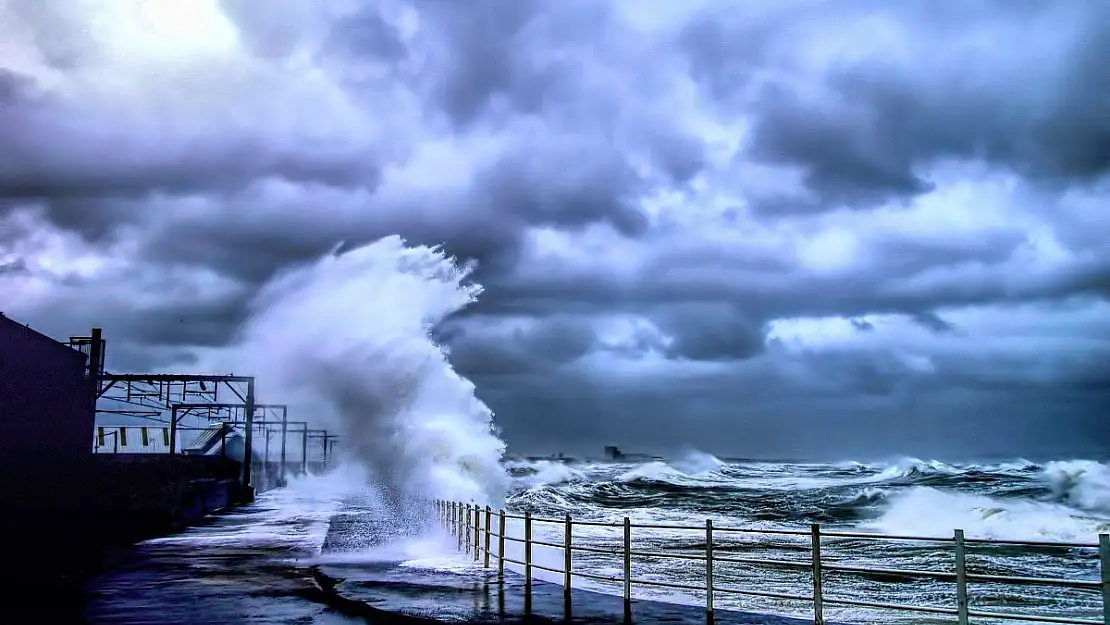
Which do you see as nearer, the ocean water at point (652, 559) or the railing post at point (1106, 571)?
the railing post at point (1106, 571)

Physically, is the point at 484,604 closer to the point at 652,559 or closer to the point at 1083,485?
the point at 652,559

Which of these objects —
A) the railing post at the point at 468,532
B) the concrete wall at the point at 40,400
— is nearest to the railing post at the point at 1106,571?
the railing post at the point at 468,532

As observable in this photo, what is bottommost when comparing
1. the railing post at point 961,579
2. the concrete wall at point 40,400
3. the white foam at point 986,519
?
the white foam at point 986,519

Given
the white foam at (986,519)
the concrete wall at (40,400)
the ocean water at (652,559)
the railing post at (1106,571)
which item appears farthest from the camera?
the concrete wall at (40,400)

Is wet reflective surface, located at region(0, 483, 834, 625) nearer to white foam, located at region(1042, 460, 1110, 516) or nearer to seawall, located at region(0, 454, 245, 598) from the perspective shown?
seawall, located at region(0, 454, 245, 598)

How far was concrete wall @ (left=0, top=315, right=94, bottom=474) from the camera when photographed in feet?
116

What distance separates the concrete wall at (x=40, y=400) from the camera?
35.5 meters

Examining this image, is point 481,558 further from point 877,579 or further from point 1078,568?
point 1078,568

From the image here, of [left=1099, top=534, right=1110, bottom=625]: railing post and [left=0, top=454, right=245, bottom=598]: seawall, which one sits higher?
[left=1099, top=534, right=1110, bottom=625]: railing post

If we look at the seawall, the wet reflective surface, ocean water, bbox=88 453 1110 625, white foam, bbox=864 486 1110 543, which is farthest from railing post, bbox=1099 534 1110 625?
white foam, bbox=864 486 1110 543

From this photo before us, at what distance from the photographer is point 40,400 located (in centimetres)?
3947

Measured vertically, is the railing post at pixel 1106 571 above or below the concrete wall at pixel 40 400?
below

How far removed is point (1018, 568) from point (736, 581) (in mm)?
8495

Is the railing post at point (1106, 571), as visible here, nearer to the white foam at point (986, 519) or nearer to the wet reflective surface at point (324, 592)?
the wet reflective surface at point (324, 592)
